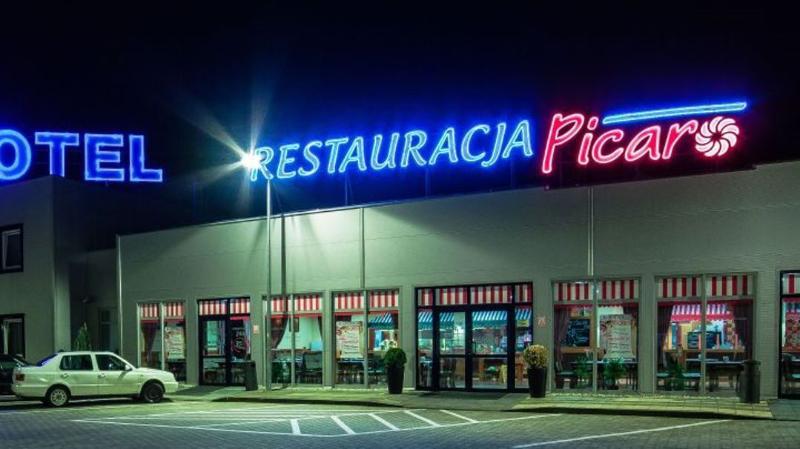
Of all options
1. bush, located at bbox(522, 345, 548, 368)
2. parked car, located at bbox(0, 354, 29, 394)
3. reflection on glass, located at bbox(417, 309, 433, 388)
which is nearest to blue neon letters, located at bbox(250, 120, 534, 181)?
reflection on glass, located at bbox(417, 309, 433, 388)

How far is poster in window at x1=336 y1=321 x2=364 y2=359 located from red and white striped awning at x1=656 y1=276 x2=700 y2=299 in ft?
27.6

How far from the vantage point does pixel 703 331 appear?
60.5ft

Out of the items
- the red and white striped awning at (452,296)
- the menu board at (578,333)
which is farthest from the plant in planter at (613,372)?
the red and white striped awning at (452,296)

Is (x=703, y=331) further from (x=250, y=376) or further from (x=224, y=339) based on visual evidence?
(x=224, y=339)

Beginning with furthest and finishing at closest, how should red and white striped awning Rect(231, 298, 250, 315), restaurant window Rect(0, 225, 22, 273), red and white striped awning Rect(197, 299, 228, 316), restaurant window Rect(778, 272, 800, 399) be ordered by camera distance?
restaurant window Rect(0, 225, 22, 273), red and white striped awning Rect(197, 299, 228, 316), red and white striped awning Rect(231, 298, 250, 315), restaurant window Rect(778, 272, 800, 399)

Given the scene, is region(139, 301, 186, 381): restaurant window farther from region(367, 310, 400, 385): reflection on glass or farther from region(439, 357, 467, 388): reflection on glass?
region(439, 357, 467, 388): reflection on glass

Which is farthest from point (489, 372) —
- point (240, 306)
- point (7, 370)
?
point (7, 370)

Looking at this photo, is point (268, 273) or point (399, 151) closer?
point (268, 273)

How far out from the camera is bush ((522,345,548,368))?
19250 mm

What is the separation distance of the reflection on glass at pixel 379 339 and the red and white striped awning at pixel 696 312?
755 centimetres

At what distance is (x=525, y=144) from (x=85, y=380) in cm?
1323

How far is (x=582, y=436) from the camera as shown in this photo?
43.9 ft

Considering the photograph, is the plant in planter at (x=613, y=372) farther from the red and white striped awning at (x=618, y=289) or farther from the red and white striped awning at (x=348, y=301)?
the red and white striped awning at (x=348, y=301)

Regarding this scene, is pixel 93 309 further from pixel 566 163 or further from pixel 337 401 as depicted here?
pixel 566 163
